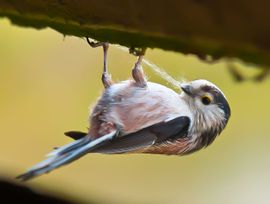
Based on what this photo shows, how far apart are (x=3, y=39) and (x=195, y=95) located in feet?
4.67

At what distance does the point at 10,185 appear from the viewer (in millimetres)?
428

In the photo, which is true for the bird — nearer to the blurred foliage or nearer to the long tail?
the long tail

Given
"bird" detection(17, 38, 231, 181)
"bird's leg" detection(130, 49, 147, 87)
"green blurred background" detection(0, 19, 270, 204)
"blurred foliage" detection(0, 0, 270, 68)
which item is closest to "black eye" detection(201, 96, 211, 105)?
"bird" detection(17, 38, 231, 181)

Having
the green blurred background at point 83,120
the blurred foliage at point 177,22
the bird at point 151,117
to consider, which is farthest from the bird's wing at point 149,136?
the green blurred background at point 83,120

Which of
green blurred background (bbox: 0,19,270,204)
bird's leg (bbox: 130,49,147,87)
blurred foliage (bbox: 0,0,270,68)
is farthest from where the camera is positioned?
green blurred background (bbox: 0,19,270,204)

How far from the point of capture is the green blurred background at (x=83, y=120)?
6.86 ft

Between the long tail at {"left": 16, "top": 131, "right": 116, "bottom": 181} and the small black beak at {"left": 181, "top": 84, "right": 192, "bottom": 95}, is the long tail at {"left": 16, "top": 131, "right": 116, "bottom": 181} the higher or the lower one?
the lower one

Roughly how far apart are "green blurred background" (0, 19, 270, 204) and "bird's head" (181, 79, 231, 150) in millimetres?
1027

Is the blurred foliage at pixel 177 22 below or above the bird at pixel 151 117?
below

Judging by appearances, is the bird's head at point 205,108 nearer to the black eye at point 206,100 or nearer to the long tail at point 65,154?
the black eye at point 206,100

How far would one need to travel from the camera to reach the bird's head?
953 millimetres

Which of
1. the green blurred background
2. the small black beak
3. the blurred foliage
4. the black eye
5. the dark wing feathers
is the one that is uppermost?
the green blurred background

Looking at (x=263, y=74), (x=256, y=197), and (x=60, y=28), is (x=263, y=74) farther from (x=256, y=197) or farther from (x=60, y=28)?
(x=256, y=197)

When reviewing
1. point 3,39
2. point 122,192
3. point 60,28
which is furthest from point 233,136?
point 60,28
